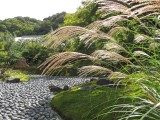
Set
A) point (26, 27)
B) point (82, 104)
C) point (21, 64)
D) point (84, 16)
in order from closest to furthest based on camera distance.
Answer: point (82, 104) < point (84, 16) < point (21, 64) < point (26, 27)

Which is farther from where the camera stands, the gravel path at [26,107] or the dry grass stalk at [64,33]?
the gravel path at [26,107]

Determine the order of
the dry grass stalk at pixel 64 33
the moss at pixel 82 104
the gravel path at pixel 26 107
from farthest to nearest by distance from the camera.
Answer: the gravel path at pixel 26 107 < the moss at pixel 82 104 < the dry grass stalk at pixel 64 33

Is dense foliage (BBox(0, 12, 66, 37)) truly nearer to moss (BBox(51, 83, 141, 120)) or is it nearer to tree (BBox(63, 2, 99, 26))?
tree (BBox(63, 2, 99, 26))

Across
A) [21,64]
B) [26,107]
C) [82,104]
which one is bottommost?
[21,64]

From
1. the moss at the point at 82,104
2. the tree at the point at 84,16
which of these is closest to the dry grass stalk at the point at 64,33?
the moss at the point at 82,104

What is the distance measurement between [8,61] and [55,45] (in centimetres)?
Answer: 2403

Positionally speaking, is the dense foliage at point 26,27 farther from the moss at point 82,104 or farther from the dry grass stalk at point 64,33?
the dry grass stalk at point 64,33

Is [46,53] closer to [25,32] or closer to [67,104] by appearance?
[67,104]

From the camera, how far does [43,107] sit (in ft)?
28.0

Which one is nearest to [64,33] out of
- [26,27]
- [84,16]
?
[84,16]

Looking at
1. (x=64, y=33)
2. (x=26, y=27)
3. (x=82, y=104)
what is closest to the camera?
(x=64, y=33)

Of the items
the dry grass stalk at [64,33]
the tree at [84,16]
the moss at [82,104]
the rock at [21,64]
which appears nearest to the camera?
the dry grass stalk at [64,33]

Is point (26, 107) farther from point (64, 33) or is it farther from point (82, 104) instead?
point (64, 33)

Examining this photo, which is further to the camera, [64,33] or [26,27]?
[26,27]
